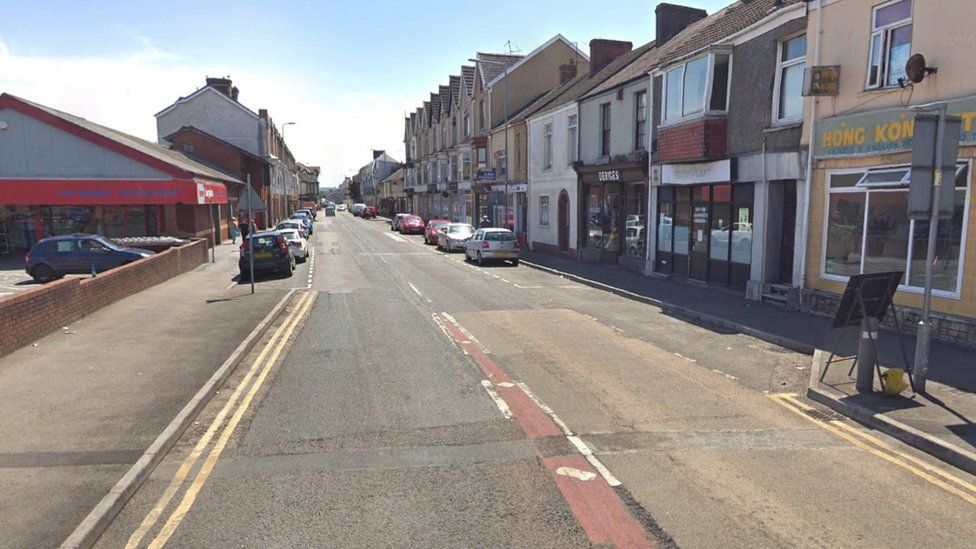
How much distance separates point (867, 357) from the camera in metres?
7.57

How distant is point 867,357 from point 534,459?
470 centimetres

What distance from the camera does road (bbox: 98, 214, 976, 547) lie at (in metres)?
4.56

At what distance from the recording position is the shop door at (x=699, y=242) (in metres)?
17.6

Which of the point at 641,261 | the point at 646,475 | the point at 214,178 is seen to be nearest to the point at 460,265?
the point at 641,261

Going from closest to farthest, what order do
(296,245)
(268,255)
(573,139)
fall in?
1. (268,255)
2. (573,139)
3. (296,245)

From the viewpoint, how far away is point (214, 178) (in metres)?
35.0

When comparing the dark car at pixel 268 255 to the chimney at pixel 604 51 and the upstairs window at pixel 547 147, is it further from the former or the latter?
the chimney at pixel 604 51

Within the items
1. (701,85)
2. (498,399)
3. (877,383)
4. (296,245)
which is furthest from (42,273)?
(877,383)

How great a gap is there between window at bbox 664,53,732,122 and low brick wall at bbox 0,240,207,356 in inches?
607

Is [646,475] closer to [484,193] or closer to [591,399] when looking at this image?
[591,399]

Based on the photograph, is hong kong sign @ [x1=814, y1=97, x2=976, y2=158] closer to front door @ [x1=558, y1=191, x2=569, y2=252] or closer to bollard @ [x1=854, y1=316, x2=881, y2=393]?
bollard @ [x1=854, y1=316, x2=881, y2=393]

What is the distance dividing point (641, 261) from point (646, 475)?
16.2 meters

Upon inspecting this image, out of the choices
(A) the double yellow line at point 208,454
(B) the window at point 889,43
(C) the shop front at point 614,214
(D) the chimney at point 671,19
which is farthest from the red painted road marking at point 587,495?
(D) the chimney at point 671,19

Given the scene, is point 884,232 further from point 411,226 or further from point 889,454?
point 411,226
